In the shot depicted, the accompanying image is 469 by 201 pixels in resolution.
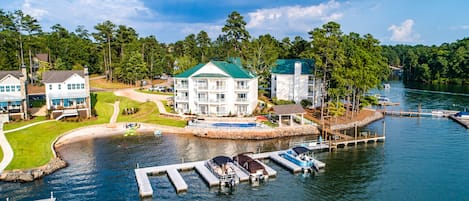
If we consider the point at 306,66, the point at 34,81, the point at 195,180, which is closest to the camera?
the point at 195,180

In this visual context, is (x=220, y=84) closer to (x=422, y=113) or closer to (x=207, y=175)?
(x=207, y=175)

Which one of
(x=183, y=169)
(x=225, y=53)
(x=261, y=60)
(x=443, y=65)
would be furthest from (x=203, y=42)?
(x=183, y=169)

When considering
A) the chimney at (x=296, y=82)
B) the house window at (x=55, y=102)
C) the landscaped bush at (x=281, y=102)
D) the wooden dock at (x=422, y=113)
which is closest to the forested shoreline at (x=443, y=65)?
the wooden dock at (x=422, y=113)

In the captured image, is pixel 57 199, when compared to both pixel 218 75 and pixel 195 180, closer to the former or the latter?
pixel 195 180

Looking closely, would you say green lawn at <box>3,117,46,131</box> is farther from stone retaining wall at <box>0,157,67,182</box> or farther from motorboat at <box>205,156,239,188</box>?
motorboat at <box>205,156,239,188</box>

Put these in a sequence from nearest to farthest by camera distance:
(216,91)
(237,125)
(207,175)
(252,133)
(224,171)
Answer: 1. (224,171)
2. (207,175)
3. (252,133)
4. (237,125)
5. (216,91)

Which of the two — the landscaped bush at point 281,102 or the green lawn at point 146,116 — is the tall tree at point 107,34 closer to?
the green lawn at point 146,116

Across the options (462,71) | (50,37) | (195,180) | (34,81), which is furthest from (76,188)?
(462,71)
